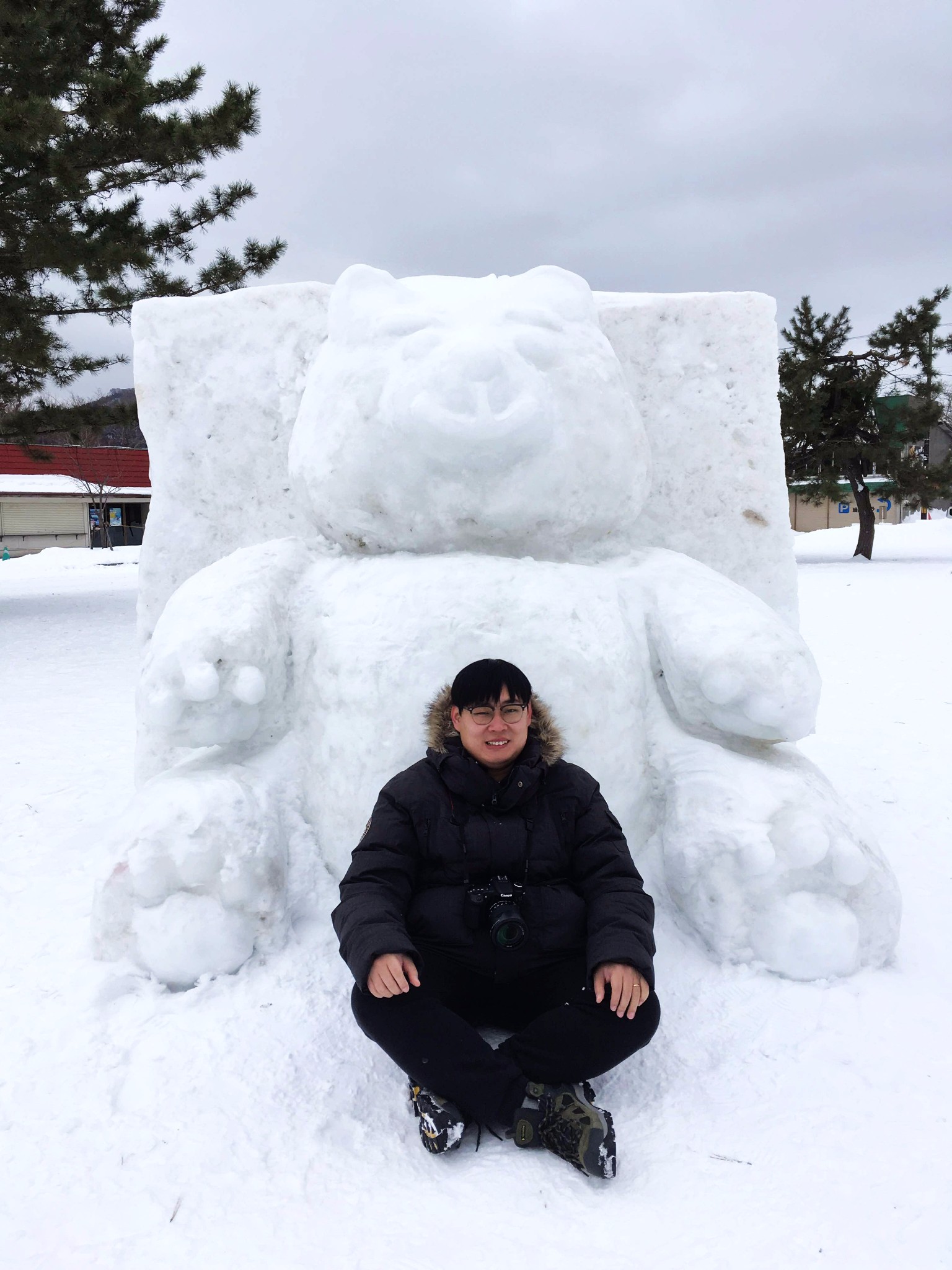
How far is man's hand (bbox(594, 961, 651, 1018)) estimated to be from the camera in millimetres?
1404

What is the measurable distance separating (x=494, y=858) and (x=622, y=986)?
1.00 ft

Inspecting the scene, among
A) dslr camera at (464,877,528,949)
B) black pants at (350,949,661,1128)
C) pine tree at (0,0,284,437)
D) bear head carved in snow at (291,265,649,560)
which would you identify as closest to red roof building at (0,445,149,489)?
pine tree at (0,0,284,437)

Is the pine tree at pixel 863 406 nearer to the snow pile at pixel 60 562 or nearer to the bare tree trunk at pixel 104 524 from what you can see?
the snow pile at pixel 60 562

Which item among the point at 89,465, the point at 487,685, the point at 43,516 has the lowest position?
the point at 487,685

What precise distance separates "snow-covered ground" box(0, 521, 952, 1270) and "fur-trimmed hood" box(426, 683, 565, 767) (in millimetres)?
506

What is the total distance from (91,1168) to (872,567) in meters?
13.7

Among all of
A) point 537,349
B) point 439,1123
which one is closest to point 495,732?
point 439,1123

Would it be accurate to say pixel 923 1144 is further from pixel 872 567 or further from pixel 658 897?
pixel 872 567

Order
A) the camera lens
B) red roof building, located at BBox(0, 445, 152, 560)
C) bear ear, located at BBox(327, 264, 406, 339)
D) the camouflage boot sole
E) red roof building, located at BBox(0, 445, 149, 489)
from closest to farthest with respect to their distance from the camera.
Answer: the camouflage boot sole < the camera lens < bear ear, located at BBox(327, 264, 406, 339) < red roof building, located at BBox(0, 445, 152, 560) < red roof building, located at BBox(0, 445, 149, 489)

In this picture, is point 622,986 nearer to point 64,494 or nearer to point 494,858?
point 494,858

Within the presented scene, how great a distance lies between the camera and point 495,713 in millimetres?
1604

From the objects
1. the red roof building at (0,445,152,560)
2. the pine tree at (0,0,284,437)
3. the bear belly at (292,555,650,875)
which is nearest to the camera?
the bear belly at (292,555,650,875)

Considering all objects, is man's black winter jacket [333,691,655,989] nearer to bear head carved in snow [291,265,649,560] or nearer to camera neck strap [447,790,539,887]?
camera neck strap [447,790,539,887]

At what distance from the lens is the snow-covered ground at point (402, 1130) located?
119 cm
